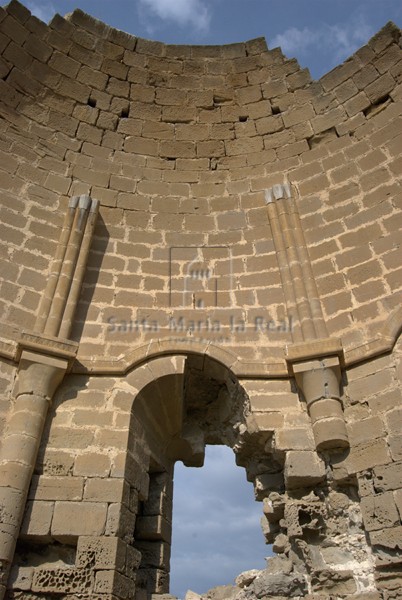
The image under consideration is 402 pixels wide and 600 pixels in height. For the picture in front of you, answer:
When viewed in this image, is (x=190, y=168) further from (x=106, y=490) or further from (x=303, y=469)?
(x=106, y=490)

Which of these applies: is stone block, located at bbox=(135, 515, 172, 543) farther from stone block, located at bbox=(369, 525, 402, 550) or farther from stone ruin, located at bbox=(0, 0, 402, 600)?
stone block, located at bbox=(369, 525, 402, 550)

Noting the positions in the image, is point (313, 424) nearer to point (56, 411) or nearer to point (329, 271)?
point (329, 271)

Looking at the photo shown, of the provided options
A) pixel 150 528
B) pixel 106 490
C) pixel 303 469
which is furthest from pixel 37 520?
pixel 303 469

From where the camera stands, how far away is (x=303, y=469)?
187 inches

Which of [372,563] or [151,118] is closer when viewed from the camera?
[372,563]

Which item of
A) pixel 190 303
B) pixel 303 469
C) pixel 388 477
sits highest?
pixel 190 303

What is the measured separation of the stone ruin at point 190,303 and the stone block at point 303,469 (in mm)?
19

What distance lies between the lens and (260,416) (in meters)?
5.14

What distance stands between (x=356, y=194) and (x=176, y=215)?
2.35 metres

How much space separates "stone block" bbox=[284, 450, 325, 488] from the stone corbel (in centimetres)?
14

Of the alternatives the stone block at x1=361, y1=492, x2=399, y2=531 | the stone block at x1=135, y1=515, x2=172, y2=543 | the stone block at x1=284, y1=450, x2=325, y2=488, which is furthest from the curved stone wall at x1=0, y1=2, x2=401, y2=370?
the stone block at x1=135, y1=515, x2=172, y2=543

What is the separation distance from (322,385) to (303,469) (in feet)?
2.70

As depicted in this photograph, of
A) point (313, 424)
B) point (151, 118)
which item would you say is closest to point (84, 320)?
point (313, 424)

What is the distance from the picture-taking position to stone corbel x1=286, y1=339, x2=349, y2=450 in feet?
15.6
